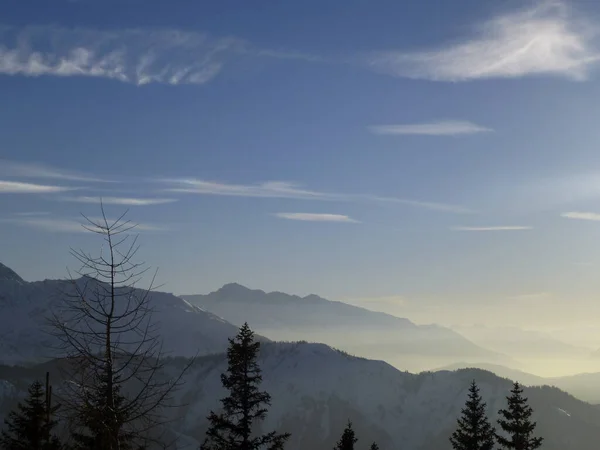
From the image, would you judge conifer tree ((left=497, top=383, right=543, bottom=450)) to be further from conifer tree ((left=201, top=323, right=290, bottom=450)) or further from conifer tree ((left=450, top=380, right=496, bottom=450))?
conifer tree ((left=201, top=323, right=290, bottom=450))

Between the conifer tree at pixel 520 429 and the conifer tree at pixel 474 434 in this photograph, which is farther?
the conifer tree at pixel 474 434

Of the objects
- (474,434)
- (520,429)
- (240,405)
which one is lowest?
(474,434)

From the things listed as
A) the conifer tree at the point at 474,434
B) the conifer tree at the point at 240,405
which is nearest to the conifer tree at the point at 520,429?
the conifer tree at the point at 474,434

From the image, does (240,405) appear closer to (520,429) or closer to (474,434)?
(474,434)

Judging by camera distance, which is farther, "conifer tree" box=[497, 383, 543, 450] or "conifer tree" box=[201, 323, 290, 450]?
"conifer tree" box=[497, 383, 543, 450]

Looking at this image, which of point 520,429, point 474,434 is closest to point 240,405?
point 474,434

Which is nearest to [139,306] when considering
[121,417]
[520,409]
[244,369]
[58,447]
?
[121,417]

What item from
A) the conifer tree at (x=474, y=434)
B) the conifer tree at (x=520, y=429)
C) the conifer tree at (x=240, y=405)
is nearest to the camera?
the conifer tree at (x=240, y=405)

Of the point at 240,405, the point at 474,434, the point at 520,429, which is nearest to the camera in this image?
the point at 240,405

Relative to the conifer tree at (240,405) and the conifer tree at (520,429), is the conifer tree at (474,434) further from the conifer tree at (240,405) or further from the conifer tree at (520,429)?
the conifer tree at (240,405)

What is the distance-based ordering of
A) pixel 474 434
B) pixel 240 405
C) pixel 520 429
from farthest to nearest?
pixel 474 434, pixel 520 429, pixel 240 405

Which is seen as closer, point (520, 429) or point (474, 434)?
point (520, 429)

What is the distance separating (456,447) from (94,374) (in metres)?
24.3

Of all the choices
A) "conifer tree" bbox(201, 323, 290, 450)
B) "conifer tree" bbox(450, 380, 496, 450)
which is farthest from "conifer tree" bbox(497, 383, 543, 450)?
"conifer tree" bbox(201, 323, 290, 450)
